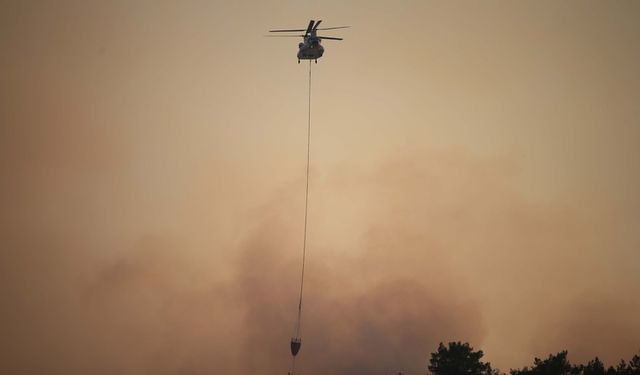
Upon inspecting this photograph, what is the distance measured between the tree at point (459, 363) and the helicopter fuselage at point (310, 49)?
51.8 meters

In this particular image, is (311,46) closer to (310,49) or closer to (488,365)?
(310,49)

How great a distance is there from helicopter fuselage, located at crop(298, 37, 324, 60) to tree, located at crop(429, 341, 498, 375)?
Result: 170ft

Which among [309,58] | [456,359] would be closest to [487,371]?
[456,359]

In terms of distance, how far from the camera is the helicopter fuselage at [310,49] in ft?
256

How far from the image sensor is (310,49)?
7838 cm

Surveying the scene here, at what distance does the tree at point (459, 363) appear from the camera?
91.9 m

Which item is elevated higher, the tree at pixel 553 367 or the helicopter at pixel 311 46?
the helicopter at pixel 311 46

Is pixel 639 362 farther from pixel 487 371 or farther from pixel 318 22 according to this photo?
pixel 318 22

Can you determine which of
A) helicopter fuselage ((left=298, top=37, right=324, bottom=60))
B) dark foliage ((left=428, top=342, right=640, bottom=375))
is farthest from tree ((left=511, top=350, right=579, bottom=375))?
helicopter fuselage ((left=298, top=37, right=324, bottom=60))

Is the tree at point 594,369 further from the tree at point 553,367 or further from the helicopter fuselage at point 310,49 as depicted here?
the helicopter fuselage at point 310,49

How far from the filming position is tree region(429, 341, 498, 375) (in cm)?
9194

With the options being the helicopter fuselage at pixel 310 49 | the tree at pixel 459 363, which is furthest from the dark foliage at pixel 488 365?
the helicopter fuselage at pixel 310 49

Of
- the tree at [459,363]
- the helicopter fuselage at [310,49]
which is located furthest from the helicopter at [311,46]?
the tree at [459,363]

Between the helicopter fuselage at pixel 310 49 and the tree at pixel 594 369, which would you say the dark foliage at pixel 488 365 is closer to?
the tree at pixel 594 369
